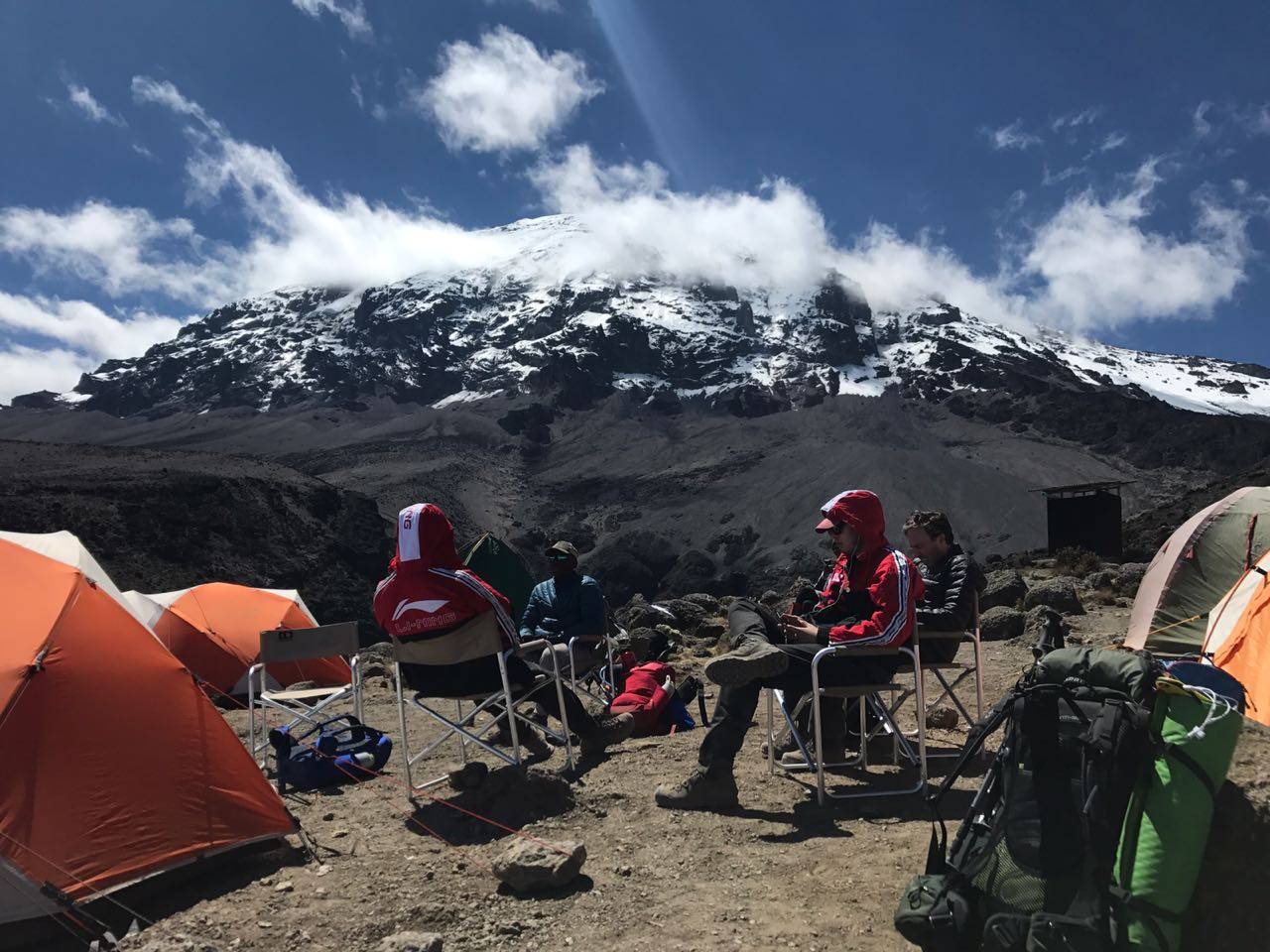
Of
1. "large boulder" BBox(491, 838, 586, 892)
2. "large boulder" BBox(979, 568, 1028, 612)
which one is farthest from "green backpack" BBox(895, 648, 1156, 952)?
"large boulder" BBox(979, 568, 1028, 612)

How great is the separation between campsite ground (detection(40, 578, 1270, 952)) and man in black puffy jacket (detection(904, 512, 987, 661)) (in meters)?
0.74

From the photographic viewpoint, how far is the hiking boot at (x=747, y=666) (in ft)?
13.5

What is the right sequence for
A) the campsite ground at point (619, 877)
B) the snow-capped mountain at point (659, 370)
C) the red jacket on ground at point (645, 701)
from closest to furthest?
the campsite ground at point (619, 877), the red jacket on ground at point (645, 701), the snow-capped mountain at point (659, 370)

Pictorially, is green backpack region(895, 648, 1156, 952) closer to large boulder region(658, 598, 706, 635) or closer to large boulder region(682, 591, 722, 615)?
large boulder region(658, 598, 706, 635)

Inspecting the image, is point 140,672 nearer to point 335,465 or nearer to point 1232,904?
point 1232,904

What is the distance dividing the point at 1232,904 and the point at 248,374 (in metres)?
196

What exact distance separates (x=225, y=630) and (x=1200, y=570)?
9752 mm

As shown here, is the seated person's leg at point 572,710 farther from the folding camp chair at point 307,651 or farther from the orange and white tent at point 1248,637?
the orange and white tent at point 1248,637

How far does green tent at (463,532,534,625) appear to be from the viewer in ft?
37.0

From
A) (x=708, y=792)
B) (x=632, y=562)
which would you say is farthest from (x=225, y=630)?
(x=632, y=562)

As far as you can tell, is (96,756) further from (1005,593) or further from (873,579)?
(1005,593)

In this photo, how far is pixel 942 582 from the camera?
503 cm

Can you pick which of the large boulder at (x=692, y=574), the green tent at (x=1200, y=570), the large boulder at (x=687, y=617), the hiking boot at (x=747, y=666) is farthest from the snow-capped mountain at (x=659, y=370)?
the hiking boot at (x=747, y=666)

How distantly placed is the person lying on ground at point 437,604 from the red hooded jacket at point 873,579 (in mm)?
1773
